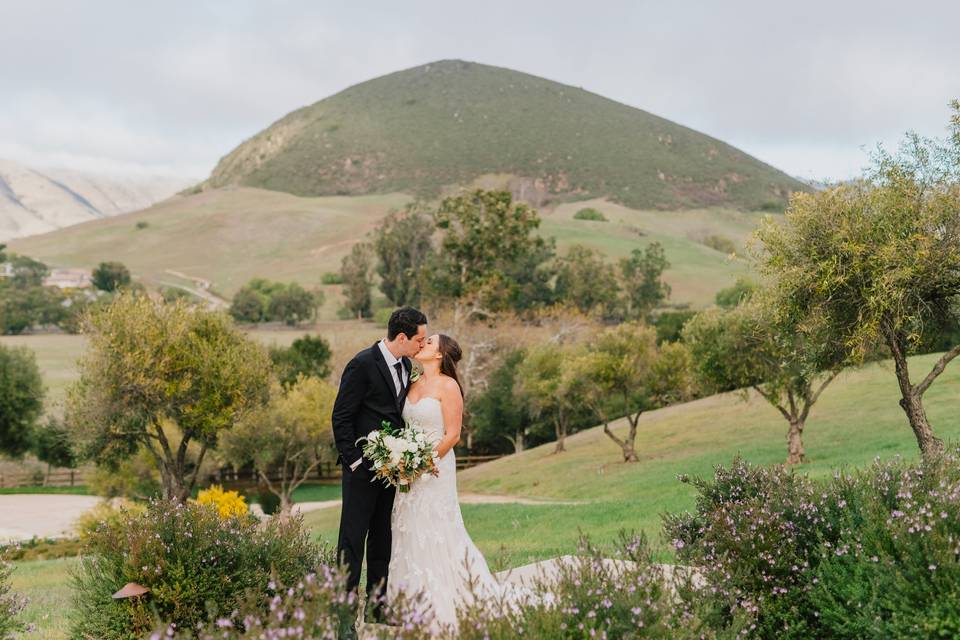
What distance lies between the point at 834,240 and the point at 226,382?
65.3 ft

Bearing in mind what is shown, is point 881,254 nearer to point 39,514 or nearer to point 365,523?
point 365,523

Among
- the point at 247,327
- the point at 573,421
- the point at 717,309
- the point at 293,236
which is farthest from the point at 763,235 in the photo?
the point at 293,236

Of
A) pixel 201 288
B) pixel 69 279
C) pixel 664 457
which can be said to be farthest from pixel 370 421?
pixel 69 279

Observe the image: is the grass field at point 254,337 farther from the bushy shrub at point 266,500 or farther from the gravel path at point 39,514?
the bushy shrub at point 266,500

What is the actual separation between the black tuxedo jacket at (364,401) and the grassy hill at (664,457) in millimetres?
5203

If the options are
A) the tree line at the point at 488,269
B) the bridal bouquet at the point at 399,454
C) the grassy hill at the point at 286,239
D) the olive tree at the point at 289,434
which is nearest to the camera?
the bridal bouquet at the point at 399,454

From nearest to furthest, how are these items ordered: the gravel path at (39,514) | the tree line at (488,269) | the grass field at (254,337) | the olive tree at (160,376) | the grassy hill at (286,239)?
the olive tree at (160,376) < the gravel path at (39,514) < the tree line at (488,269) < the grass field at (254,337) < the grassy hill at (286,239)

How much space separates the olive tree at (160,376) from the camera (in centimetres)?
2666

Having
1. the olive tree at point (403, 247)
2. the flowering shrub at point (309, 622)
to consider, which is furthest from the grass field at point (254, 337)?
the flowering shrub at point (309, 622)

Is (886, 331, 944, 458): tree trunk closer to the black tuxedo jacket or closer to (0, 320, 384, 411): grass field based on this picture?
the black tuxedo jacket

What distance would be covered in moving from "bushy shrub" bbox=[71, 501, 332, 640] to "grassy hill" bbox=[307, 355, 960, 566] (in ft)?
18.1

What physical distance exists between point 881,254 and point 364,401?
1086 centimetres

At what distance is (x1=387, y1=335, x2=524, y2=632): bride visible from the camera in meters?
8.38

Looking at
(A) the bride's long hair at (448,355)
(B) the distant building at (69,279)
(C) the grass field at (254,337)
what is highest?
(B) the distant building at (69,279)
